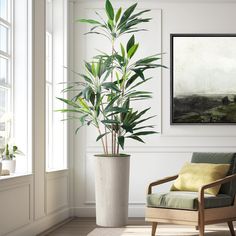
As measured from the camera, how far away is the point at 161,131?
7039 millimetres

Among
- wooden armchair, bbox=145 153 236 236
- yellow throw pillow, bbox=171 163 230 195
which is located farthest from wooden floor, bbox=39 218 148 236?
yellow throw pillow, bbox=171 163 230 195

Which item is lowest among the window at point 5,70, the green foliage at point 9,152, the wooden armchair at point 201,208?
the wooden armchair at point 201,208

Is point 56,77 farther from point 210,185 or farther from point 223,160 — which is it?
point 210,185

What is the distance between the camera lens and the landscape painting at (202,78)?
705cm

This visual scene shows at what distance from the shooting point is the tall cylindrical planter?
599 cm

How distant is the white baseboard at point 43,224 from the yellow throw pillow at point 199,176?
1336 mm

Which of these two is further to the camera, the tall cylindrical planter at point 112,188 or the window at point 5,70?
the tall cylindrical planter at point 112,188

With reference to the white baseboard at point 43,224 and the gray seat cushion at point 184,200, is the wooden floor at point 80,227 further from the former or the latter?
the gray seat cushion at point 184,200

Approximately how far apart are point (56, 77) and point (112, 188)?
160cm

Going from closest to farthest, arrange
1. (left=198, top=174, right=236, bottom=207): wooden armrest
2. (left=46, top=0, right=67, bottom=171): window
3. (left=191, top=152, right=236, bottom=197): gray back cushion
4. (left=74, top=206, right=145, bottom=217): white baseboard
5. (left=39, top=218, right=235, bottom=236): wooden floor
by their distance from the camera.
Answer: (left=198, top=174, right=236, bottom=207): wooden armrest
(left=191, top=152, right=236, bottom=197): gray back cushion
(left=39, top=218, right=235, bottom=236): wooden floor
(left=46, top=0, right=67, bottom=171): window
(left=74, top=206, right=145, bottom=217): white baseboard

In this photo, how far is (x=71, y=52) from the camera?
7102 mm

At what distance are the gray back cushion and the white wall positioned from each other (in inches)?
44.4

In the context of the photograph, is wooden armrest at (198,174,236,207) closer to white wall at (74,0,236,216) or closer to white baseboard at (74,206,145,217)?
white wall at (74,0,236,216)

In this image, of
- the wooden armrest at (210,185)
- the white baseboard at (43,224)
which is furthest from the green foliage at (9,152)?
the wooden armrest at (210,185)
